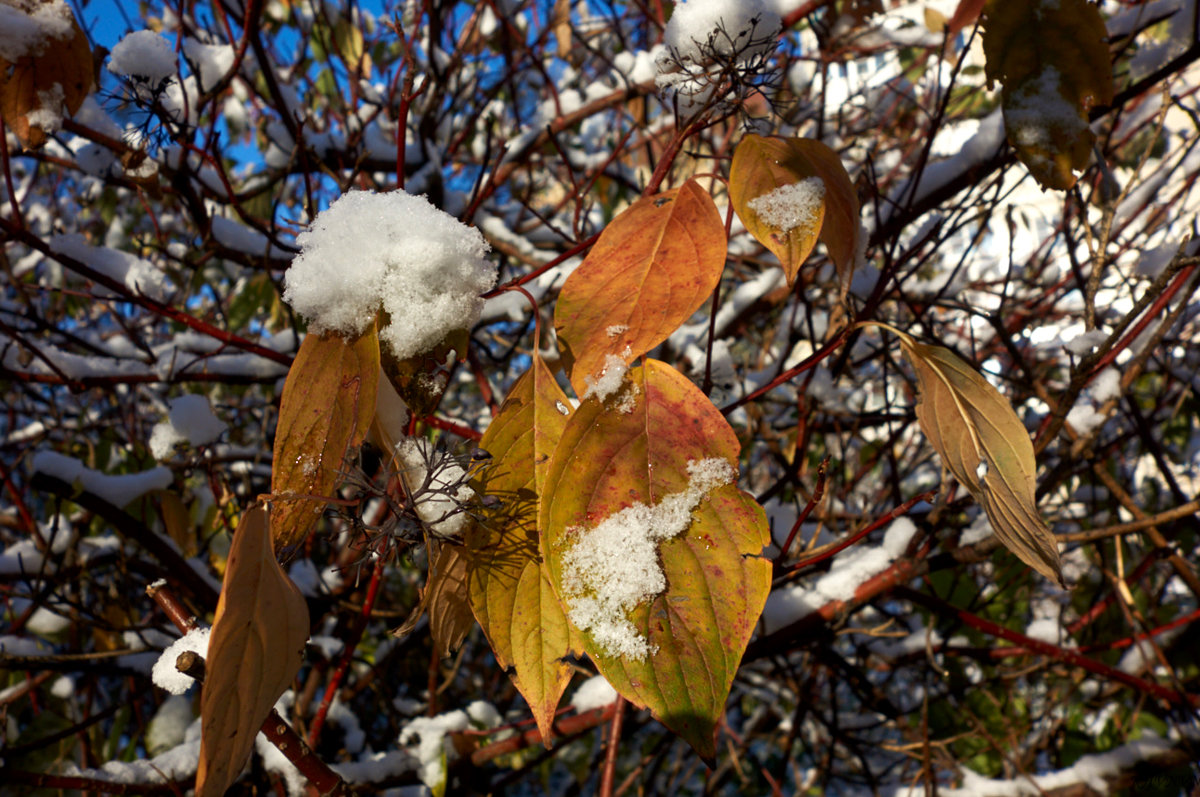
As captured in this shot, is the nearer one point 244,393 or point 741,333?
point 741,333

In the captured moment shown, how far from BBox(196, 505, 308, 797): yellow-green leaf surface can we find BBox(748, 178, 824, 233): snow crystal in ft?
1.23

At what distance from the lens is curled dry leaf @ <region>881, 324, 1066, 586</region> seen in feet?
1.43

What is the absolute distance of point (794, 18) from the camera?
1.12 meters

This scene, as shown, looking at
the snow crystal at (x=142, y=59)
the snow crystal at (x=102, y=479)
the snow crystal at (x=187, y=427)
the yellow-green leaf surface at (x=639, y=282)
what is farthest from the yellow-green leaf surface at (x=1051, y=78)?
the snow crystal at (x=102, y=479)

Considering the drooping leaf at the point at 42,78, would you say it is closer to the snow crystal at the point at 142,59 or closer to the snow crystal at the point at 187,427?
the snow crystal at the point at 142,59

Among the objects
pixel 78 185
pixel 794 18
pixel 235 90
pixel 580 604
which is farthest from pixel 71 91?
pixel 78 185

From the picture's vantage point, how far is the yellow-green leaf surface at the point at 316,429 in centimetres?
40

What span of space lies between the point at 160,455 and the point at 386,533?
920 millimetres

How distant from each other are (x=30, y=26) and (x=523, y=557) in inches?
29.8

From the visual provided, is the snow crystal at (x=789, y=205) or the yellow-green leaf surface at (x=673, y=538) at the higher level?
the snow crystal at (x=789, y=205)

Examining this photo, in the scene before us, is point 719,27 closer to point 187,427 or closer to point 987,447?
point 987,447

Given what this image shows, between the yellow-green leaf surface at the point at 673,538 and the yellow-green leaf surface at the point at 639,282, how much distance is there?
27 mm

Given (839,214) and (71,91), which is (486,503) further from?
(71,91)

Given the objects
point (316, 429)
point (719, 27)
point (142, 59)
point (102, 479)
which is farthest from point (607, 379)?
point (102, 479)
